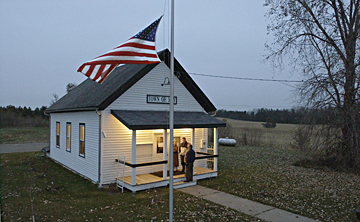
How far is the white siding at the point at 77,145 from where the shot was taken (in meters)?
11.0

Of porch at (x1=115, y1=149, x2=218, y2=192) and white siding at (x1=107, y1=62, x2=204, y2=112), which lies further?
white siding at (x1=107, y1=62, x2=204, y2=112)

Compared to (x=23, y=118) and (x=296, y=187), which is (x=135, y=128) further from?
(x=23, y=118)

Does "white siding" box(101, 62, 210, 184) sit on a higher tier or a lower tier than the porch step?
higher

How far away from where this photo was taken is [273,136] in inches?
1185

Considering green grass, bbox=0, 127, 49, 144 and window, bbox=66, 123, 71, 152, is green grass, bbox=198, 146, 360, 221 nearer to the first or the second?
window, bbox=66, 123, 71, 152

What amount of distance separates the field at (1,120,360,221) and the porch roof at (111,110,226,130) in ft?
8.35

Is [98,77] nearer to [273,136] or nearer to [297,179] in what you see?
[297,179]

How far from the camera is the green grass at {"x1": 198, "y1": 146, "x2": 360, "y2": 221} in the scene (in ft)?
26.9

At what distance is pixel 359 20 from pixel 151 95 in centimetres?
1306

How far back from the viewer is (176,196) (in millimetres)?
9117

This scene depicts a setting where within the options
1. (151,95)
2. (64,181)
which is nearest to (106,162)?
(64,181)

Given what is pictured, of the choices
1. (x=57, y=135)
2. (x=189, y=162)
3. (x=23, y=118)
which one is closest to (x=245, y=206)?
(x=189, y=162)

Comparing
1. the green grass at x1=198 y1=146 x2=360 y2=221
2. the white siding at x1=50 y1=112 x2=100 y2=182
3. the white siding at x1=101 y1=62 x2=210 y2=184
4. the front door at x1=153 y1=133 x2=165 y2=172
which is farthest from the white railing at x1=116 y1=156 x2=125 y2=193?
the green grass at x1=198 y1=146 x2=360 y2=221

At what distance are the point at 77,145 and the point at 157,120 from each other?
190 inches
